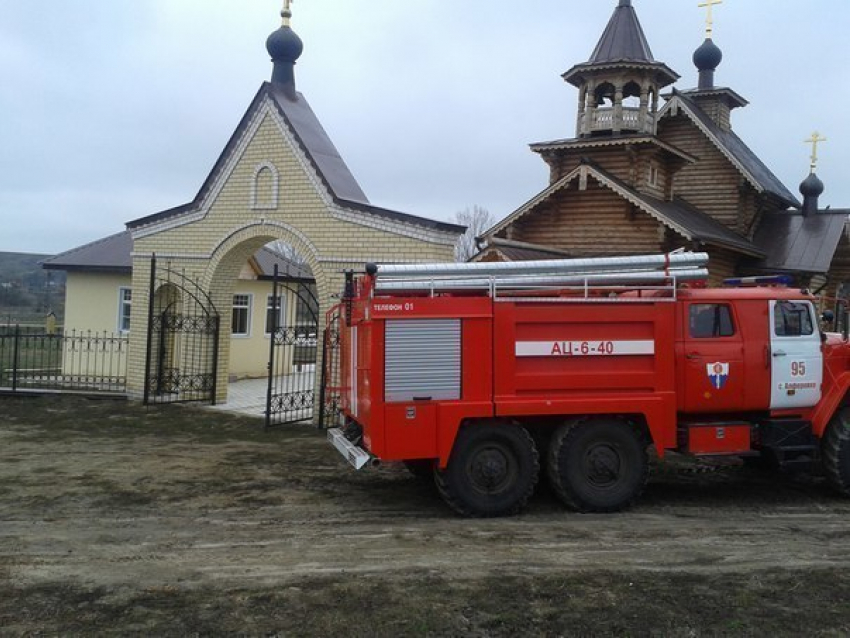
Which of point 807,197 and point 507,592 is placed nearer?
point 507,592

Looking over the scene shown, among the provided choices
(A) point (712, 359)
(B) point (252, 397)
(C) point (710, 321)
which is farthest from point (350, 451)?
(B) point (252, 397)

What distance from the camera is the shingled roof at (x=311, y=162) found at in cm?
1284

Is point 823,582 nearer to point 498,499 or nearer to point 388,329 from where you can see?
point 498,499

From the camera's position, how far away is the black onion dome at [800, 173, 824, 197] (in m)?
24.2

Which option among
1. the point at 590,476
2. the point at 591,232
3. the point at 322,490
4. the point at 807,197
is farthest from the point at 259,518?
the point at 807,197

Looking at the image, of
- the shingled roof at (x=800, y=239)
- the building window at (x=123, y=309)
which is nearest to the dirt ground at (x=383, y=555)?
the building window at (x=123, y=309)

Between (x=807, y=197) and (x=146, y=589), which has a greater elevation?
(x=807, y=197)

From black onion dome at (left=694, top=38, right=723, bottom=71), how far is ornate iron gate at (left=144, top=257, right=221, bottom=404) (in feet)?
72.3

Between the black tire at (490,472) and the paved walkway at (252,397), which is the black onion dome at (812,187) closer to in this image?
the paved walkway at (252,397)

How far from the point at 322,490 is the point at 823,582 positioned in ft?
17.0

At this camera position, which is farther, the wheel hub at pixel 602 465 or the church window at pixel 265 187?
the church window at pixel 265 187

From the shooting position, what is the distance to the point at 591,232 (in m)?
19.4

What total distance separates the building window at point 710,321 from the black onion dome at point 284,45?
1104 cm

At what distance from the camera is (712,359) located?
7742 millimetres
